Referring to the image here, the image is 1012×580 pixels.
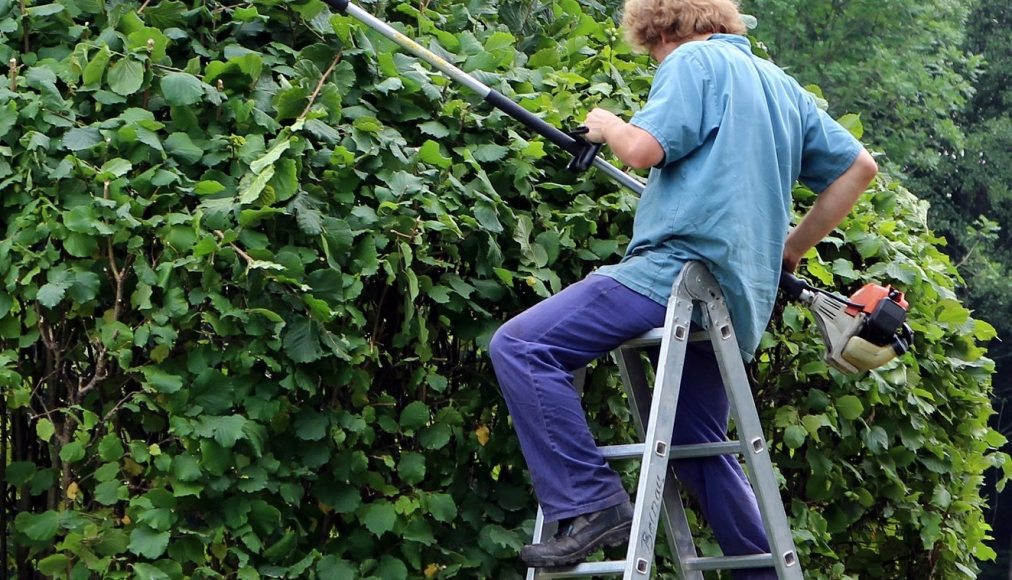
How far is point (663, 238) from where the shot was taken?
3521mm

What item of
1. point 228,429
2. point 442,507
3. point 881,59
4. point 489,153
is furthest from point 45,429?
point 881,59

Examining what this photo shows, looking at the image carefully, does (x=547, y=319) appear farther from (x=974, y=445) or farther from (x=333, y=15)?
(x=974, y=445)

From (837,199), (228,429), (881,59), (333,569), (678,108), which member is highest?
(678,108)

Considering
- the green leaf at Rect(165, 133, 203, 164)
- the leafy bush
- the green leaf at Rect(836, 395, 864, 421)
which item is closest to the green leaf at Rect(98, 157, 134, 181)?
the leafy bush

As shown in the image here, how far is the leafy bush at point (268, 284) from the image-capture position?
335 centimetres

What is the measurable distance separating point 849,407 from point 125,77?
7.48 ft

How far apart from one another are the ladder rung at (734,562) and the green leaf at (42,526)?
171 cm

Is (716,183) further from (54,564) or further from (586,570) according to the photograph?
(54,564)

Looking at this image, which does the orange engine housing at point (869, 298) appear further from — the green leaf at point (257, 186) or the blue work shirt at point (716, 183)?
the green leaf at point (257, 186)

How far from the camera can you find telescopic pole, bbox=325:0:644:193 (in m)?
3.70

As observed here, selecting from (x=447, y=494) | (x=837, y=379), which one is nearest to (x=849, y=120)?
(x=837, y=379)

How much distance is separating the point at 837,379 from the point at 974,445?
31.1 inches

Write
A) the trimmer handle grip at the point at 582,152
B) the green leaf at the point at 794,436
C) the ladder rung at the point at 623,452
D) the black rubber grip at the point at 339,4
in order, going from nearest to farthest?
the ladder rung at the point at 623,452 → the trimmer handle grip at the point at 582,152 → the black rubber grip at the point at 339,4 → the green leaf at the point at 794,436

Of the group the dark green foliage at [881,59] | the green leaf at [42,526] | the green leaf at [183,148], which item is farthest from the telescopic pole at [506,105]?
the dark green foliage at [881,59]
